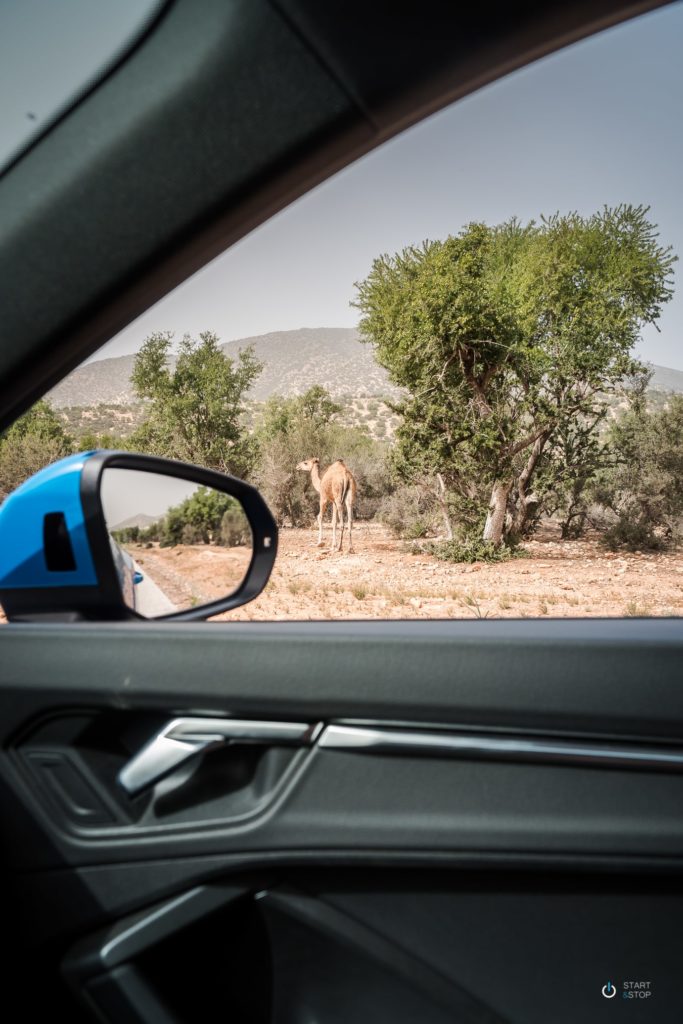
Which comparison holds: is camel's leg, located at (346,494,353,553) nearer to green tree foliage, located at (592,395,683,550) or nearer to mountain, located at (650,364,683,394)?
green tree foliage, located at (592,395,683,550)

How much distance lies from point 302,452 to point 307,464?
0.10 metres

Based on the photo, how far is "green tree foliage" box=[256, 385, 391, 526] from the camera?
219 cm

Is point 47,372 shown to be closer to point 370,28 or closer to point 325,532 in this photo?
point 370,28

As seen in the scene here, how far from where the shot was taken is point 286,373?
209 cm

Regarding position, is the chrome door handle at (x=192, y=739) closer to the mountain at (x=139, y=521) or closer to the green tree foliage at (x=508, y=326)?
the mountain at (x=139, y=521)

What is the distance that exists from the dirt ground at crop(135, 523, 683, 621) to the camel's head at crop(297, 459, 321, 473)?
0.65 ft

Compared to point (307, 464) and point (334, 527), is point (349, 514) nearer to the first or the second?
point (334, 527)

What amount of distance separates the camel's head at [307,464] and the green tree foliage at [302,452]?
0.02 m

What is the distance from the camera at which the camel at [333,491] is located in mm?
2395

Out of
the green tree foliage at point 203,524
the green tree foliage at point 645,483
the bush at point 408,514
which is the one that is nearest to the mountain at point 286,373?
the green tree foliage at point 645,483

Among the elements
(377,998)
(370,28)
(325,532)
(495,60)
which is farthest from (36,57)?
(325,532)

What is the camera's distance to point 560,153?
221 centimetres

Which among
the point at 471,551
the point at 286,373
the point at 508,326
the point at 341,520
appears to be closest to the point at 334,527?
the point at 341,520

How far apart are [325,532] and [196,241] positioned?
1496mm
